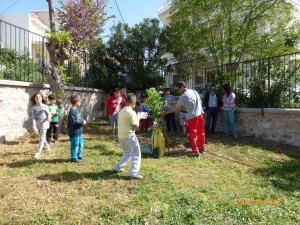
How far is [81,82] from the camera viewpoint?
456 inches

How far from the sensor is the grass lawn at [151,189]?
12.4 feet

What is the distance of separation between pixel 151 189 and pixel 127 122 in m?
1.19

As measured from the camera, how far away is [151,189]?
4.60 metres

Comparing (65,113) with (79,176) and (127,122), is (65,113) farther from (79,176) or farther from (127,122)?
(127,122)

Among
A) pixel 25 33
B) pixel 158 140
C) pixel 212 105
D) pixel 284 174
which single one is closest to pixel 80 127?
pixel 158 140

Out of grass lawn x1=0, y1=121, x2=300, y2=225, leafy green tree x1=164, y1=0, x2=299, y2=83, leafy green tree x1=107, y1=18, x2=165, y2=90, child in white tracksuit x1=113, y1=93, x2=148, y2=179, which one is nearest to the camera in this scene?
grass lawn x1=0, y1=121, x2=300, y2=225

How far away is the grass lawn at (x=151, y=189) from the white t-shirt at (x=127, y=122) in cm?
73

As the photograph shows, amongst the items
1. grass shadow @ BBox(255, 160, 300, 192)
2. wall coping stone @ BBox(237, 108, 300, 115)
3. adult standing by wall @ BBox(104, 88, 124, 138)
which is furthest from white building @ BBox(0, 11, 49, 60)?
grass shadow @ BBox(255, 160, 300, 192)

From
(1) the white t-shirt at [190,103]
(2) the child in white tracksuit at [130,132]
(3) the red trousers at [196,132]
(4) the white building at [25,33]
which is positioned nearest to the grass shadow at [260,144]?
(3) the red trousers at [196,132]

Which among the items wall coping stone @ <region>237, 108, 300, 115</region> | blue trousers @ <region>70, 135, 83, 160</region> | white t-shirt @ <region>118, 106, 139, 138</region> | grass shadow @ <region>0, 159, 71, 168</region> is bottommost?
grass shadow @ <region>0, 159, 71, 168</region>

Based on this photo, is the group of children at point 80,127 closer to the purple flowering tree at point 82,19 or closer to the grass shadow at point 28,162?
the grass shadow at point 28,162

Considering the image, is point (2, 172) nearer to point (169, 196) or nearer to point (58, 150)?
point (58, 150)

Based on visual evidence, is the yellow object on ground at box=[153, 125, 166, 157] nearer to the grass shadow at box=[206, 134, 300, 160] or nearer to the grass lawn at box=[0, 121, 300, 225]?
the grass lawn at box=[0, 121, 300, 225]

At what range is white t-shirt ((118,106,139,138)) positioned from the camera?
16.6 ft
